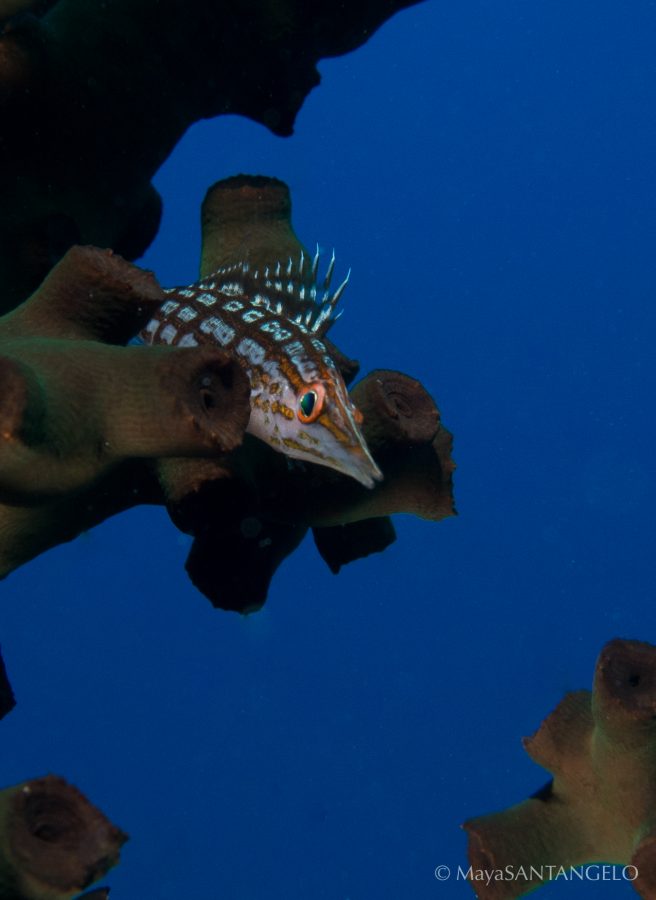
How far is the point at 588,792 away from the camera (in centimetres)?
342

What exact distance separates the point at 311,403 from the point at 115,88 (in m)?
2.09

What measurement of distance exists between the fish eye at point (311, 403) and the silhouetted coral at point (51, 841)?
198cm

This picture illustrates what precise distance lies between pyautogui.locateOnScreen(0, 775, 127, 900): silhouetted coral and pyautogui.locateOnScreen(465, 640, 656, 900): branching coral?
193 cm

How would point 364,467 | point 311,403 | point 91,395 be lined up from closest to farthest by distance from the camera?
point 91,395
point 364,467
point 311,403

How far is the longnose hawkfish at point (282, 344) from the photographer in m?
3.49

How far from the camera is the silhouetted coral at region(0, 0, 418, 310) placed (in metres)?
3.82

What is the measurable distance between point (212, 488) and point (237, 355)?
3.31 ft

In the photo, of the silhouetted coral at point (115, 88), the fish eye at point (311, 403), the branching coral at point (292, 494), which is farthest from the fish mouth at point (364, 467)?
the silhouetted coral at point (115, 88)

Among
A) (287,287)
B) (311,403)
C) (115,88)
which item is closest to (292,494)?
(311,403)

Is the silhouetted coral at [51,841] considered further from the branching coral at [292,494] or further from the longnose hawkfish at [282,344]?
the longnose hawkfish at [282,344]

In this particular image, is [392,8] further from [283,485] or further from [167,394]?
[167,394]

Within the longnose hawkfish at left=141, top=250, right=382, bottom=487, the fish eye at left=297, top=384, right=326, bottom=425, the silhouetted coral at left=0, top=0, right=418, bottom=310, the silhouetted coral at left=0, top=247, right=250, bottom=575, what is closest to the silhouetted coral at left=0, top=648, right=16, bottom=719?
the silhouetted coral at left=0, top=247, right=250, bottom=575

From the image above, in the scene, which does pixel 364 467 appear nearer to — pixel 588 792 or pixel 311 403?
pixel 311 403

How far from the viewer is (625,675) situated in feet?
10.1
